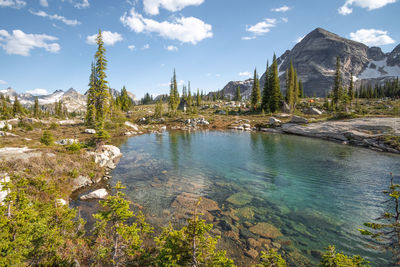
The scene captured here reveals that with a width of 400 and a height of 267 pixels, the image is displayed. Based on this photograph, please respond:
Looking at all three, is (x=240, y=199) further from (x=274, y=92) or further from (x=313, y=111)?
(x=274, y=92)

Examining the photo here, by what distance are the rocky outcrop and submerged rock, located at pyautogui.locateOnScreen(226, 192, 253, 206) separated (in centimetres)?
2986

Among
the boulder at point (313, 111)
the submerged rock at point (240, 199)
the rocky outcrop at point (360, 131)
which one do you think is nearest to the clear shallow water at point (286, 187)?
the submerged rock at point (240, 199)

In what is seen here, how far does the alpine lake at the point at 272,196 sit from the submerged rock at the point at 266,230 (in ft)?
0.19

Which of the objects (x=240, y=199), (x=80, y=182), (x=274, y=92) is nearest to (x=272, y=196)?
(x=240, y=199)

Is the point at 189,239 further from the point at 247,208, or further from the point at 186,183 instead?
the point at 186,183

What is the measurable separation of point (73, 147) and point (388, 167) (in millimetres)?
37563

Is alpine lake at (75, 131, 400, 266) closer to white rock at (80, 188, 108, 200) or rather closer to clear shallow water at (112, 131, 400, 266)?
clear shallow water at (112, 131, 400, 266)

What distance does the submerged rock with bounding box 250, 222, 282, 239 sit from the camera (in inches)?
404

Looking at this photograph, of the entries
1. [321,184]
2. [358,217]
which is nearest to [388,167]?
[321,184]

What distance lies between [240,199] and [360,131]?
37.0 meters

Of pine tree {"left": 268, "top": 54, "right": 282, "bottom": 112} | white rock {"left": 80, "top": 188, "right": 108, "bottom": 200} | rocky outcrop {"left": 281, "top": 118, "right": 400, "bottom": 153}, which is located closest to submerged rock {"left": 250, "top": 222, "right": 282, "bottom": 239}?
white rock {"left": 80, "top": 188, "right": 108, "bottom": 200}

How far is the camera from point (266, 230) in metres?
10.7

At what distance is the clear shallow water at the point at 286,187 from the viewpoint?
33.6 ft

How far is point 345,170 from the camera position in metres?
20.3
